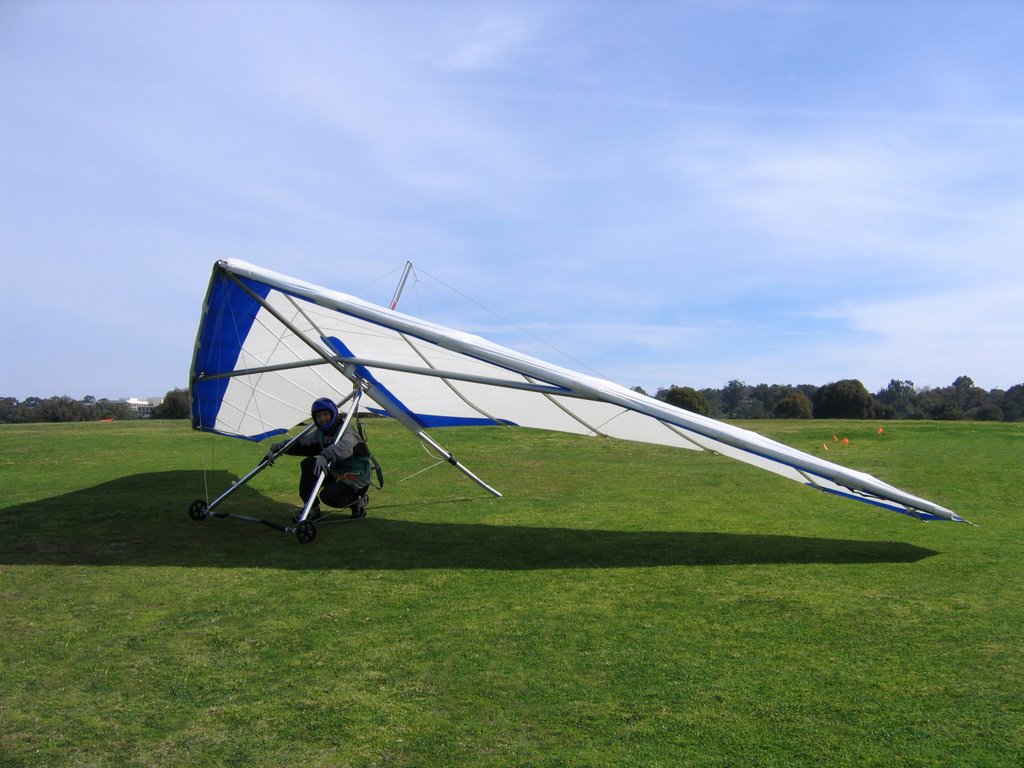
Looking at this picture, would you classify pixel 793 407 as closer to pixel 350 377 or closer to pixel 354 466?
pixel 350 377

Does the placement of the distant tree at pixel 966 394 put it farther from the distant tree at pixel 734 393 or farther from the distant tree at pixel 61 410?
the distant tree at pixel 61 410

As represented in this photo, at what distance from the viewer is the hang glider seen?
700 cm

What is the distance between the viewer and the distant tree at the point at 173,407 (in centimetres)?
3559

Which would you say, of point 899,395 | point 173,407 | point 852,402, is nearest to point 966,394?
point 899,395

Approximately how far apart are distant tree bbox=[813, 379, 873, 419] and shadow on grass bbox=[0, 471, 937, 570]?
4085 centimetres

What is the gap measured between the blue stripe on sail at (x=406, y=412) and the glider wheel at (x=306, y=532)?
252 cm

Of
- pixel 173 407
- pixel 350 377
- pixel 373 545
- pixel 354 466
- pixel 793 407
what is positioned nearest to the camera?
pixel 373 545

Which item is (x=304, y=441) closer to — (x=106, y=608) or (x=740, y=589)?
(x=106, y=608)

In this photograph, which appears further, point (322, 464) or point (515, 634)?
point (322, 464)

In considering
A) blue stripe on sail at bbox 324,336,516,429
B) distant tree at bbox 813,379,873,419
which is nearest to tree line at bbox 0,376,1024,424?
distant tree at bbox 813,379,873,419

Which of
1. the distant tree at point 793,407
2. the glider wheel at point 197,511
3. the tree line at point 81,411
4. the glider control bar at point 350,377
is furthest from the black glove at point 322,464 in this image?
the distant tree at point 793,407

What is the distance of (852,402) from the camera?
46.4 meters

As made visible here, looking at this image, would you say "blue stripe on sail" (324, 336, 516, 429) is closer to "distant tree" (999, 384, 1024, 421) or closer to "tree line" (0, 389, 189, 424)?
"tree line" (0, 389, 189, 424)

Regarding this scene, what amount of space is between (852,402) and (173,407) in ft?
124
